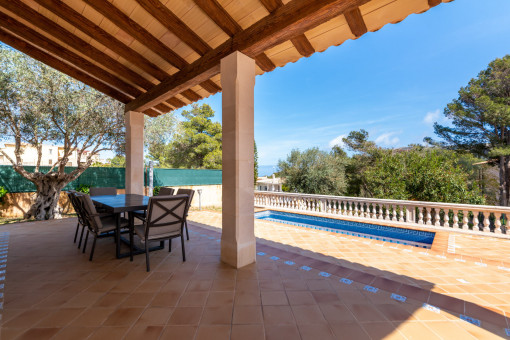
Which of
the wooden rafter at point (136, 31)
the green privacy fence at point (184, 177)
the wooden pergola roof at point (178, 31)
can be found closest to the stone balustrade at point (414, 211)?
the green privacy fence at point (184, 177)

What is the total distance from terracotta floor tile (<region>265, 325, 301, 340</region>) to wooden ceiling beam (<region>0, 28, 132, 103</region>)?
221 inches

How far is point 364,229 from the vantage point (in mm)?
5887

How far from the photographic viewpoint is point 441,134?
13703 millimetres

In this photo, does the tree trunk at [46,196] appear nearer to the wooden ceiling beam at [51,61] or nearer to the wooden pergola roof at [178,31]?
the wooden ceiling beam at [51,61]

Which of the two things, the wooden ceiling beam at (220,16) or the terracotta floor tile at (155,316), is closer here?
the terracotta floor tile at (155,316)

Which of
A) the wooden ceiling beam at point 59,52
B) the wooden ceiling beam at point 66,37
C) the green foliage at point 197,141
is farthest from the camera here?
the green foliage at point 197,141

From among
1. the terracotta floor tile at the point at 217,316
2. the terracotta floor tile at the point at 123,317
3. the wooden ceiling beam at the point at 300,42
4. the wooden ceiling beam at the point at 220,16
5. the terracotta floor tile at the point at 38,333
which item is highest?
the wooden ceiling beam at the point at 220,16

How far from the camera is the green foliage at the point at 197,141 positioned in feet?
Answer: 60.6

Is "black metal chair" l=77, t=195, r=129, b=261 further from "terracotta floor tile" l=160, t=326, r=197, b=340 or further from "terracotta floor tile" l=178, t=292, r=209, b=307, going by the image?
"terracotta floor tile" l=160, t=326, r=197, b=340

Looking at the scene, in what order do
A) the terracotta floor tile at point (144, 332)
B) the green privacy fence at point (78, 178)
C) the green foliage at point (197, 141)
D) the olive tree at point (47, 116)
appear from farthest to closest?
the green foliage at point (197, 141), the green privacy fence at point (78, 178), the olive tree at point (47, 116), the terracotta floor tile at point (144, 332)

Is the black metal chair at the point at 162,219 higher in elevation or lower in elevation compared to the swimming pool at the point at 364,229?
higher

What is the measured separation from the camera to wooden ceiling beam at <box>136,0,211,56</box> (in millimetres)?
2633

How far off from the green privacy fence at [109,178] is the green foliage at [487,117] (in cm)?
1461

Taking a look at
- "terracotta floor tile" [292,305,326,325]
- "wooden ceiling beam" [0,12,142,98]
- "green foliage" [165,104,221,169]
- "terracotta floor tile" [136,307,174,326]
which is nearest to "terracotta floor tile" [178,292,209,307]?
"terracotta floor tile" [136,307,174,326]
